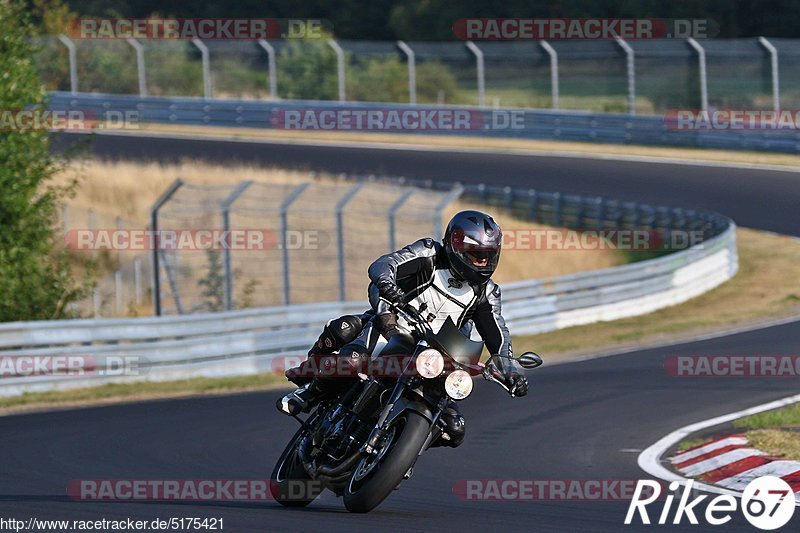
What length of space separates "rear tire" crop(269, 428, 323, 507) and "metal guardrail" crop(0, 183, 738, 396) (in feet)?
26.3

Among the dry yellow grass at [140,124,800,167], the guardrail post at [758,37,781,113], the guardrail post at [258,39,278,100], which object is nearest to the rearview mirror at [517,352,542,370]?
the dry yellow grass at [140,124,800,167]

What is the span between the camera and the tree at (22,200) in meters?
19.8

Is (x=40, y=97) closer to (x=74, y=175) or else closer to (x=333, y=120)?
(x=74, y=175)

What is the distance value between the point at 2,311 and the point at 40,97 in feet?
10.7

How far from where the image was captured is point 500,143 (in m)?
39.1

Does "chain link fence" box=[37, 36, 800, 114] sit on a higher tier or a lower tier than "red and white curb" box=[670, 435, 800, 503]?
higher

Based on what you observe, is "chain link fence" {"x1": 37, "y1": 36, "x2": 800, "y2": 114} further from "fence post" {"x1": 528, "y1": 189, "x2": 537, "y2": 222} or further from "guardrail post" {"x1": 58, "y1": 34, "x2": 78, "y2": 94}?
"fence post" {"x1": 528, "y1": 189, "x2": 537, "y2": 222}

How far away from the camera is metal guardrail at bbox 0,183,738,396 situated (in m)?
16.2

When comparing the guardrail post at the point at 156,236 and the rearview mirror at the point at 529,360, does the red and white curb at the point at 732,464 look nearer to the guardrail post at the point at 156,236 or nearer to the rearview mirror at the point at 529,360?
the rearview mirror at the point at 529,360

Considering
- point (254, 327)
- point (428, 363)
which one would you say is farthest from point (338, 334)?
point (254, 327)

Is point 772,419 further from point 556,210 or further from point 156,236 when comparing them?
point 556,210

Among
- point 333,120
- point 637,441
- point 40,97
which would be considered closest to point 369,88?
point 333,120

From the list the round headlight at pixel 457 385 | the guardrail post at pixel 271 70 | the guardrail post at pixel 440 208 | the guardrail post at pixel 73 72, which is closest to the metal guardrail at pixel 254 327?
the guardrail post at pixel 440 208

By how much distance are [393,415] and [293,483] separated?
118cm
